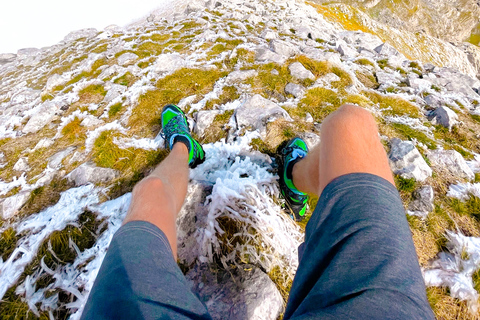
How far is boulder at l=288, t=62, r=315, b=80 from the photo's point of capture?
541 cm

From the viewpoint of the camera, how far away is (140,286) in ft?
4.13

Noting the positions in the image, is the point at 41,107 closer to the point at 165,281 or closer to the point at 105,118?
the point at 105,118

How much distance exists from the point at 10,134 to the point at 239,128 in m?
5.70

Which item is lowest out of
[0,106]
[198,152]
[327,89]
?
[0,106]

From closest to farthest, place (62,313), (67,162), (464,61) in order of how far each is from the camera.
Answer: (62,313)
(67,162)
(464,61)

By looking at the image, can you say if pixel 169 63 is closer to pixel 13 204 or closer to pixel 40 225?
pixel 13 204

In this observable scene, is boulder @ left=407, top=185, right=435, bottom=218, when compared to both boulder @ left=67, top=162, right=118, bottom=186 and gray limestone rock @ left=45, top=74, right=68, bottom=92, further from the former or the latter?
gray limestone rock @ left=45, top=74, right=68, bottom=92

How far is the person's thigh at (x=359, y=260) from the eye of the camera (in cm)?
94

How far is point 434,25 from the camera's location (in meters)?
86.4

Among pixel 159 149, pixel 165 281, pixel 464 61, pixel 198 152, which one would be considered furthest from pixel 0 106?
pixel 464 61

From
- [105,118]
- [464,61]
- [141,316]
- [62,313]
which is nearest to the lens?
[141,316]

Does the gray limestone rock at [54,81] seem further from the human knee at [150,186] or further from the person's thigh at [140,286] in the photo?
the person's thigh at [140,286]

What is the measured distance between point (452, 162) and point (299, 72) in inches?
146

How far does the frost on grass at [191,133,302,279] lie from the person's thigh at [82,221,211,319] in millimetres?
885
